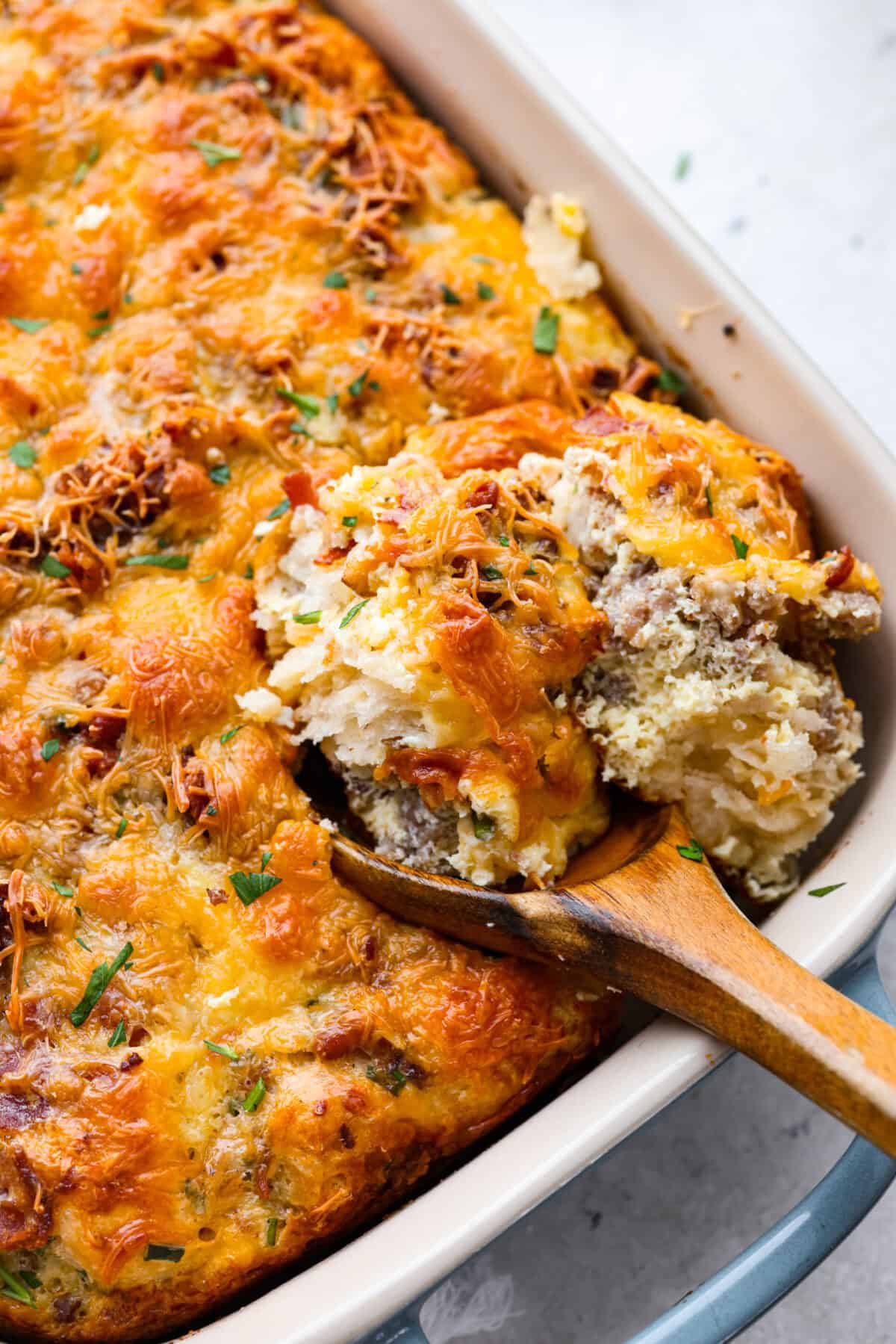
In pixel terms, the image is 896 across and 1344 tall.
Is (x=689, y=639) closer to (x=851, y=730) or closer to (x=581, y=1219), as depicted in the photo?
(x=851, y=730)

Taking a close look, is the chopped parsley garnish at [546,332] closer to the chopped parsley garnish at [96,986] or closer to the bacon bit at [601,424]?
the bacon bit at [601,424]

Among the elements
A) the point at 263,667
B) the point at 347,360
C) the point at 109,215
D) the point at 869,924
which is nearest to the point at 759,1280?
the point at 869,924

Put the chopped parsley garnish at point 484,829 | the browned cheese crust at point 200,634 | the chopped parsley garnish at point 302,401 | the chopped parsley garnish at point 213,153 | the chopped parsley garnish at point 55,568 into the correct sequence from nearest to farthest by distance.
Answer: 1. the browned cheese crust at point 200,634
2. the chopped parsley garnish at point 484,829
3. the chopped parsley garnish at point 55,568
4. the chopped parsley garnish at point 302,401
5. the chopped parsley garnish at point 213,153

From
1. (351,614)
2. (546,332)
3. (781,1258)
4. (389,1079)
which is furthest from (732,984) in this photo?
(546,332)

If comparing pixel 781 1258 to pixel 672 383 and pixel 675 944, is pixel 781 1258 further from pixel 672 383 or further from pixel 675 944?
pixel 672 383

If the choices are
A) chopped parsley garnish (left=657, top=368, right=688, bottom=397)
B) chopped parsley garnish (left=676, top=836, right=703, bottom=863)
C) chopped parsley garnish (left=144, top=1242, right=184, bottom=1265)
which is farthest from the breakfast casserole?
chopped parsley garnish (left=657, top=368, right=688, bottom=397)

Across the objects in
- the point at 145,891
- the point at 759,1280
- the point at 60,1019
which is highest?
the point at 759,1280

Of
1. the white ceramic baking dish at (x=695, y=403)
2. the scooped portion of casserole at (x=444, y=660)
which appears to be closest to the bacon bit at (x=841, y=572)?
the white ceramic baking dish at (x=695, y=403)
